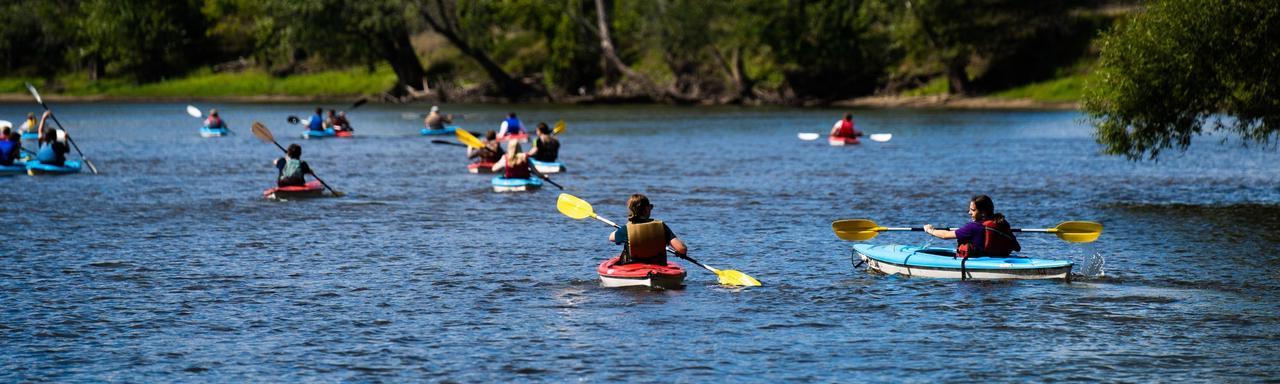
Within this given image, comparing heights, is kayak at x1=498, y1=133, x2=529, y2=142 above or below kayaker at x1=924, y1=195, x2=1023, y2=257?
below

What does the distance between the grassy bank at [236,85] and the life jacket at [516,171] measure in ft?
255

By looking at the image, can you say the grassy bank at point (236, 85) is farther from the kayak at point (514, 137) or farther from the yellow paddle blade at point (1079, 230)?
the yellow paddle blade at point (1079, 230)

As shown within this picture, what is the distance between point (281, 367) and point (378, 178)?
27.6 m

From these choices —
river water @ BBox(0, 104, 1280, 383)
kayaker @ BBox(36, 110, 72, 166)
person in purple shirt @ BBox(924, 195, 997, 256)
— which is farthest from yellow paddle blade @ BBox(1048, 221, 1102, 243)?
kayaker @ BBox(36, 110, 72, 166)

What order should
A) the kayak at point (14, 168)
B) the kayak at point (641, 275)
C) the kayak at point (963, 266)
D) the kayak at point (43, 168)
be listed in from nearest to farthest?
the kayak at point (641, 275)
the kayak at point (963, 266)
the kayak at point (14, 168)
the kayak at point (43, 168)

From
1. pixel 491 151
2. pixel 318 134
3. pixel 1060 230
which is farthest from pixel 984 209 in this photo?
pixel 318 134

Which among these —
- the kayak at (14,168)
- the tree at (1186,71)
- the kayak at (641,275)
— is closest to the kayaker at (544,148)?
the kayak at (14,168)

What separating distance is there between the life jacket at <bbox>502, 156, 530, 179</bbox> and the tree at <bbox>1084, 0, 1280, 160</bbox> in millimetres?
13808

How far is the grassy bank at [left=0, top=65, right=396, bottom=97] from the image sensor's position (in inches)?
4612

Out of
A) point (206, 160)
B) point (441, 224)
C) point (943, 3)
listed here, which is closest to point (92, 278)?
point (441, 224)

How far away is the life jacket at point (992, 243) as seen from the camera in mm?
22156

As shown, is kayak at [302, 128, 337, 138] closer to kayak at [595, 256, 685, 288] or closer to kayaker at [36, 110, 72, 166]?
kayaker at [36, 110, 72, 166]

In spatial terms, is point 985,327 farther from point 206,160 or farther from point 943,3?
point 943,3

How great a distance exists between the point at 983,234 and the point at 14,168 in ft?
99.2
